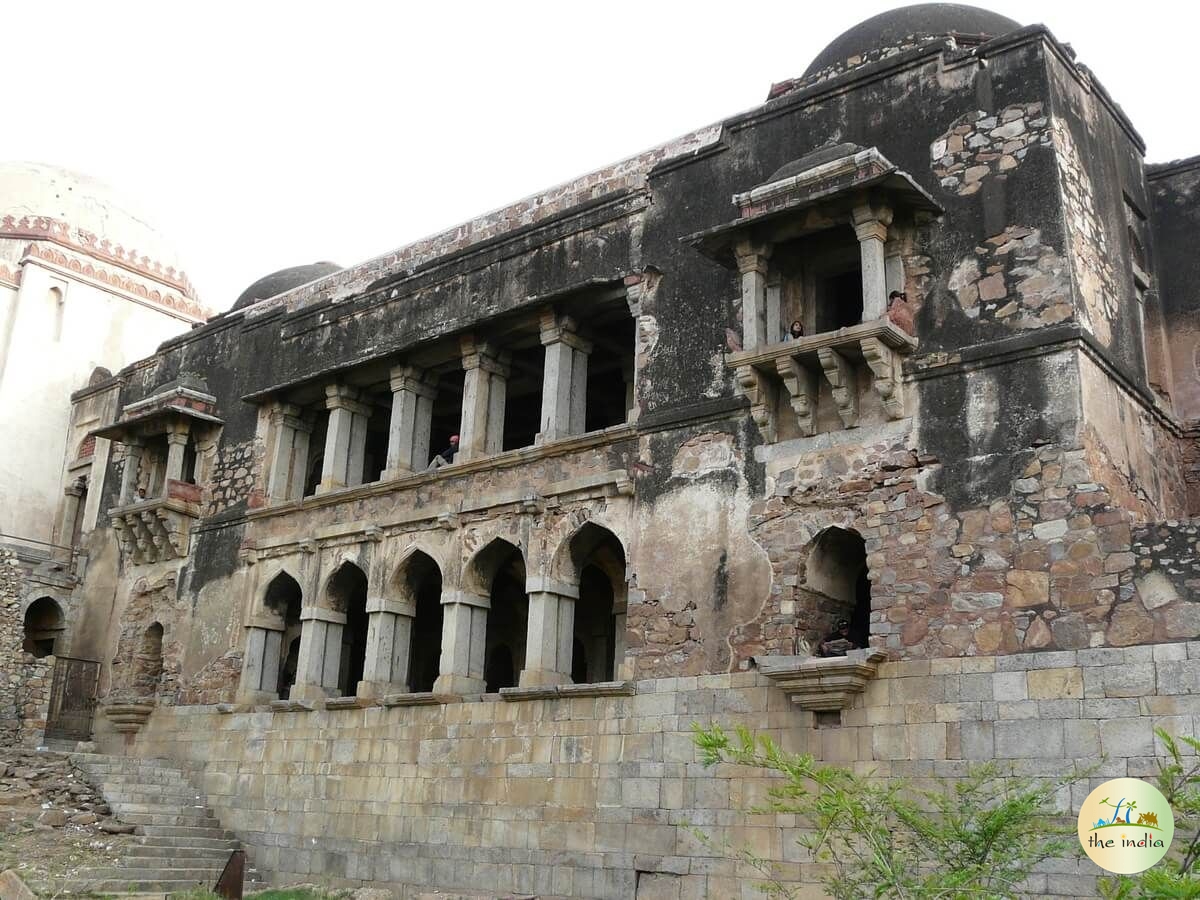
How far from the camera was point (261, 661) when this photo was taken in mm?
16406

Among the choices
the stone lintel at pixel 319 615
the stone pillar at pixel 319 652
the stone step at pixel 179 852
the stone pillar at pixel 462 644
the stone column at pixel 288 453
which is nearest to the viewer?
the stone pillar at pixel 462 644

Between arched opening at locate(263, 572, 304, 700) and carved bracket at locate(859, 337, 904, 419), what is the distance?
856 cm

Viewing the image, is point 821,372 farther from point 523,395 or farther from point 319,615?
point 319,615

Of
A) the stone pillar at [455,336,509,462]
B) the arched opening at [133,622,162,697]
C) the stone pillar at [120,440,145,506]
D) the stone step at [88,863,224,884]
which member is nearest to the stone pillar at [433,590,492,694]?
the stone pillar at [455,336,509,462]

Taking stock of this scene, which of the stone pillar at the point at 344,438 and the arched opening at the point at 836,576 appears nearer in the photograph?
the arched opening at the point at 836,576

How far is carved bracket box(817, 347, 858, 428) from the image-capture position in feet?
35.4

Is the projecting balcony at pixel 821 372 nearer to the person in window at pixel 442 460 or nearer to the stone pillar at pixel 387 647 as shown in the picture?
the person in window at pixel 442 460

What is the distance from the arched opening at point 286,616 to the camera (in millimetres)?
16561

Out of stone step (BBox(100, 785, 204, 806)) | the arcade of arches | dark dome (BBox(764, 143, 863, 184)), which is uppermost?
dark dome (BBox(764, 143, 863, 184))

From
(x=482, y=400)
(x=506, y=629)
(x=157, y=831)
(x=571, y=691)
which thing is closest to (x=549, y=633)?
(x=571, y=691)

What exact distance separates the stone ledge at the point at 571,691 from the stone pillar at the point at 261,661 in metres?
4.81

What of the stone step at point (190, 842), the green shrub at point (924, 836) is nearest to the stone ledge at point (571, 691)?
the green shrub at point (924, 836)

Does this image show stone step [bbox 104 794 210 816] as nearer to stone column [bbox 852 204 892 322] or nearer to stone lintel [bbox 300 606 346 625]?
stone lintel [bbox 300 606 346 625]

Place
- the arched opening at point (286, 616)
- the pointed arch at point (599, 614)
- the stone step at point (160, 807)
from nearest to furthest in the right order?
the stone step at point (160, 807)
the pointed arch at point (599, 614)
the arched opening at point (286, 616)
